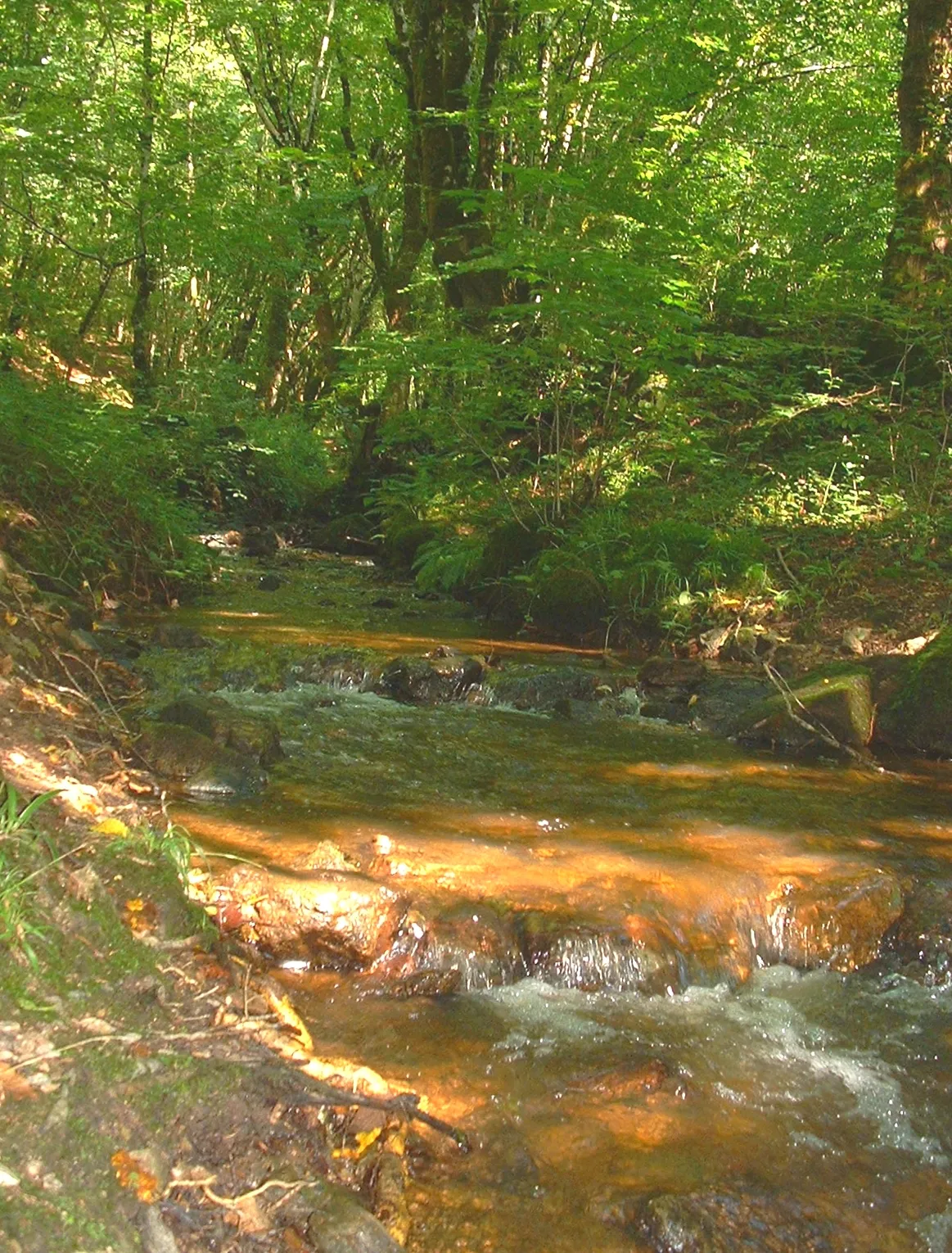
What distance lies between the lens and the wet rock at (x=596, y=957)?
13.0 feet

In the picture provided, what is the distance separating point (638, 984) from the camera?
398 centimetres

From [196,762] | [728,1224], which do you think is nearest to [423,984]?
[728,1224]

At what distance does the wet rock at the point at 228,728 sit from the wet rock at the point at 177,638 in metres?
2.00

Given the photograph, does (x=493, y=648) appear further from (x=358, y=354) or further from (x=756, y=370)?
(x=756, y=370)

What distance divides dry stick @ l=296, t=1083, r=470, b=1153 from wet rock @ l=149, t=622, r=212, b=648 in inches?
223

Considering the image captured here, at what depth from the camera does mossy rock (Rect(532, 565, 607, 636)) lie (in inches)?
395

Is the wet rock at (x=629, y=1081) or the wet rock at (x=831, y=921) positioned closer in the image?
the wet rock at (x=629, y=1081)

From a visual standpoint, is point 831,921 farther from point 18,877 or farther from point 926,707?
point 18,877

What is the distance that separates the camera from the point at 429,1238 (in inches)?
99.4

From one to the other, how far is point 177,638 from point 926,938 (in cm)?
587

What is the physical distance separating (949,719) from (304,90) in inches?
716

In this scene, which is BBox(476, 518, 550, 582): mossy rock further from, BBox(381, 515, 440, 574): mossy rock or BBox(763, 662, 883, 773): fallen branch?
BBox(763, 662, 883, 773): fallen branch

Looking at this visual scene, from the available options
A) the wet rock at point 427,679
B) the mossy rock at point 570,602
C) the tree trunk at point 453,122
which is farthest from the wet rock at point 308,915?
the tree trunk at point 453,122

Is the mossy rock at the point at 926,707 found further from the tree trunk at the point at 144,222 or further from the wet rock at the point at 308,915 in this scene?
the tree trunk at the point at 144,222
